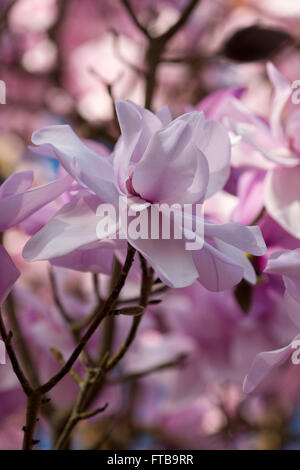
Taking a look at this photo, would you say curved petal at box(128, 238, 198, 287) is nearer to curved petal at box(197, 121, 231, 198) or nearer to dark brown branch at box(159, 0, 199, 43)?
curved petal at box(197, 121, 231, 198)

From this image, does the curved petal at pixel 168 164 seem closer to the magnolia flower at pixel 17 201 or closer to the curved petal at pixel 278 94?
the magnolia flower at pixel 17 201

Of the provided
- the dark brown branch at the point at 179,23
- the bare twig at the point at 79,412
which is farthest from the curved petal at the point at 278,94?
the bare twig at the point at 79,412

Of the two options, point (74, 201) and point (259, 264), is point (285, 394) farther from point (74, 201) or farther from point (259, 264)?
point (74, 201)

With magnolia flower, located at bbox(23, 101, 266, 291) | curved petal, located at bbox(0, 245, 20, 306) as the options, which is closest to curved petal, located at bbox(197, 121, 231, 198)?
magnolia flower, located at bbox(23, 101, 266, 291)

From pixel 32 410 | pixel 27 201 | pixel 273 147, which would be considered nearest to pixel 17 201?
pixel 27 201

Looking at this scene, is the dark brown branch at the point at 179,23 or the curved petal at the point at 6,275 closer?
the curved petal at the point at 6,275

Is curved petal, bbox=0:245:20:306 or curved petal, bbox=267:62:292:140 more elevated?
curved petal, bbox=267:62:292:140

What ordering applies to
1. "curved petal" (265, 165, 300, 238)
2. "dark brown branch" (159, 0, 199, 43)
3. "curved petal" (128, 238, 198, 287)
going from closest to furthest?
"curved petal" (128, 238, 198, 287) < "curved petal" (265, 165, 300, 238) < "dark brown branch" (159, 0, 199, 43)
